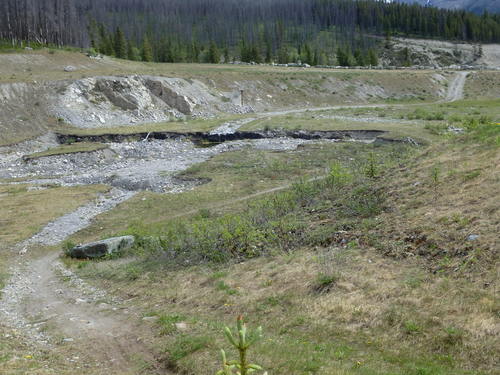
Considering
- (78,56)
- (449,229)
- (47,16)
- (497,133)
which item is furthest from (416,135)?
(47,16)

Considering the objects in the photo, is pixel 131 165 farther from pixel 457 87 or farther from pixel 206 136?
pixel 457 87

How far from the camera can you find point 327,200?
2161cm

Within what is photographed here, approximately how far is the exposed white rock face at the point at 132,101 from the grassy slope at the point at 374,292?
4473 centimetres

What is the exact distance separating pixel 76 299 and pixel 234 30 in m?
173

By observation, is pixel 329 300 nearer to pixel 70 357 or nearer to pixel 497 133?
pixel 70 357

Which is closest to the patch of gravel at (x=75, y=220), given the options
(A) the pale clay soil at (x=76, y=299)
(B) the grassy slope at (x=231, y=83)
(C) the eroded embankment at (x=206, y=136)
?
(A) the pale clay soil at (x=76, y=299)

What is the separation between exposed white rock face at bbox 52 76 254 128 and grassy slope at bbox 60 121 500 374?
44.7m

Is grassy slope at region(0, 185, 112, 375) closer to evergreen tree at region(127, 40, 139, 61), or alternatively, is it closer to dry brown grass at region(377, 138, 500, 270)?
dry brown grass at region(377, 138, 500, 270)

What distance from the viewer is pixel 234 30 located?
6983 inches

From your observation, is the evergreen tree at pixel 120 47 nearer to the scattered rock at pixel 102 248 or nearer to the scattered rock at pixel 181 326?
the scattered rock at pixel 102 248

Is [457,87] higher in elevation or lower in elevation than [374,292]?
lower

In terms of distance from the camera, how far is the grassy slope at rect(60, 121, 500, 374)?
959cm

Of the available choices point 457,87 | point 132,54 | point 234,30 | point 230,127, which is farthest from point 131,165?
point 234,30

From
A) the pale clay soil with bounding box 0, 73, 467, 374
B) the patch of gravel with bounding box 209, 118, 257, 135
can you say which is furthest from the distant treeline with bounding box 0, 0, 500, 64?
the pale clay soil with bounding box 0, 73, 467, 374
